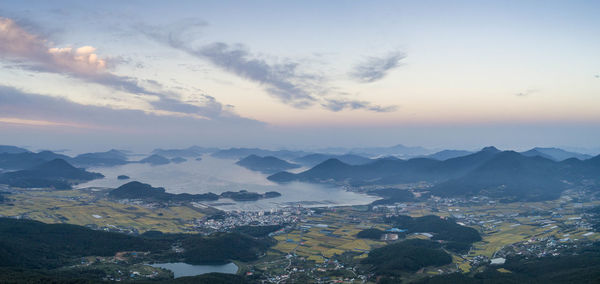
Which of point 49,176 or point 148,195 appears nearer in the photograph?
point 148,195

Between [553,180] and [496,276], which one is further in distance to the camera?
[553,180]

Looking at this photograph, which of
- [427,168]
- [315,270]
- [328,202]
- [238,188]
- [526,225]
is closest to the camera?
[315,270]

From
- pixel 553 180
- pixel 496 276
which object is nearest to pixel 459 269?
pixel 496 276

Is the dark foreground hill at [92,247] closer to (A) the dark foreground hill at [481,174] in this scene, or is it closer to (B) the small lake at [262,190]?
(B) the small lake at [262,190]

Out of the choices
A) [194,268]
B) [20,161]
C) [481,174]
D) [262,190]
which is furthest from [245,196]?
[20,161]

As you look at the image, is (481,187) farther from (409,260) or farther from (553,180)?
(409,260)

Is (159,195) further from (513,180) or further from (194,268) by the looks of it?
(513,180)

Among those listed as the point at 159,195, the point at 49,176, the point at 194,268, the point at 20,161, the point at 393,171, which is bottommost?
the point at 194,268

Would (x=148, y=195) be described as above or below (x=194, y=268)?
above
